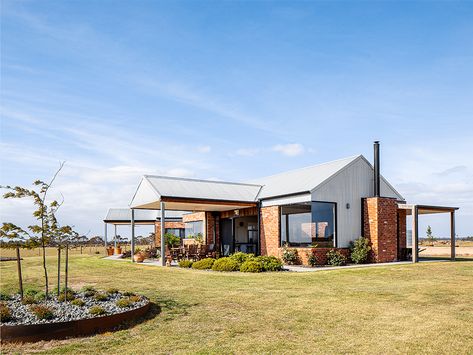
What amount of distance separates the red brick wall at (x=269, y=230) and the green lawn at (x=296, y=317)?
608 cm

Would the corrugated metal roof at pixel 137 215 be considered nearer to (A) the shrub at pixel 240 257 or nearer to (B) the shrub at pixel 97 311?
(A) the shrub at pixel 240 257

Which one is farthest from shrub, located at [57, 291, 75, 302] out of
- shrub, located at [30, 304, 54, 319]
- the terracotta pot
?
the terracotta pot

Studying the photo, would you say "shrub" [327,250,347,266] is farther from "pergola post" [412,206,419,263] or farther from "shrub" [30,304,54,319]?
"shrub" [30,304,54,319]

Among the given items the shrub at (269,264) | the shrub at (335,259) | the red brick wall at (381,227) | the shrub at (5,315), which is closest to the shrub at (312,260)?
the shrub at (335,259)

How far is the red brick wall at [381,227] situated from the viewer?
19.2 metres

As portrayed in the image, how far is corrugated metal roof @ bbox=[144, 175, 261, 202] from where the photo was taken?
20406 millimetres

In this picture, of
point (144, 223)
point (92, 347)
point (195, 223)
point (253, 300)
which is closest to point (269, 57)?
point (253, 300)

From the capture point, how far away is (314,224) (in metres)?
18.9

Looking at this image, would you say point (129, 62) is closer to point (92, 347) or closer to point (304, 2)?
point (304, 2)

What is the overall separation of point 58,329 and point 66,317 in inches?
21.5

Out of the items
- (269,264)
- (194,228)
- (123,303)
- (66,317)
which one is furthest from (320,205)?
(66,317)

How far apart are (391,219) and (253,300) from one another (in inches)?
478

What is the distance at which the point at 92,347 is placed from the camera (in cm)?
631

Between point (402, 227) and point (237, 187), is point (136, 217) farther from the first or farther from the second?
point (402, 227)
